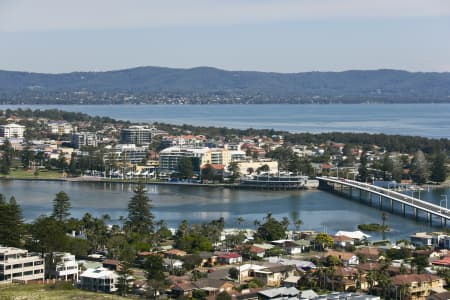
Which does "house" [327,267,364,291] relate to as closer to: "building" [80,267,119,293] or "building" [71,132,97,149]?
"building" [80,267,119,293]

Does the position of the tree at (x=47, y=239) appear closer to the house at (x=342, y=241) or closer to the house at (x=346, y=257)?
the house at (x=346, y=257)

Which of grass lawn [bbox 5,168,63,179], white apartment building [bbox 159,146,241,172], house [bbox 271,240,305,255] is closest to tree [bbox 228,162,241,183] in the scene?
white apartment building [bbox 159,146,241,172]

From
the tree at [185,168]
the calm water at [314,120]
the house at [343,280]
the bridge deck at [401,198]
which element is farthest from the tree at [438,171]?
the calm water at [314,120]

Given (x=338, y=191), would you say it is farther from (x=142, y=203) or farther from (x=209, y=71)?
(x=209, y=71)

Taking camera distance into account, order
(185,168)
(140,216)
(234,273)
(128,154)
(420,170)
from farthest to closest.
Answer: (128,154) < (185,168) < (420,170) < (140,216) < (234,273)

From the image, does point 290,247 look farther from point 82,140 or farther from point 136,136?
point 136,136

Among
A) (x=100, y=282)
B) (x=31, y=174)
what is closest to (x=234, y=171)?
(x=31, y=174)

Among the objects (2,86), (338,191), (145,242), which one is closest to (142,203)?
(145,242)
